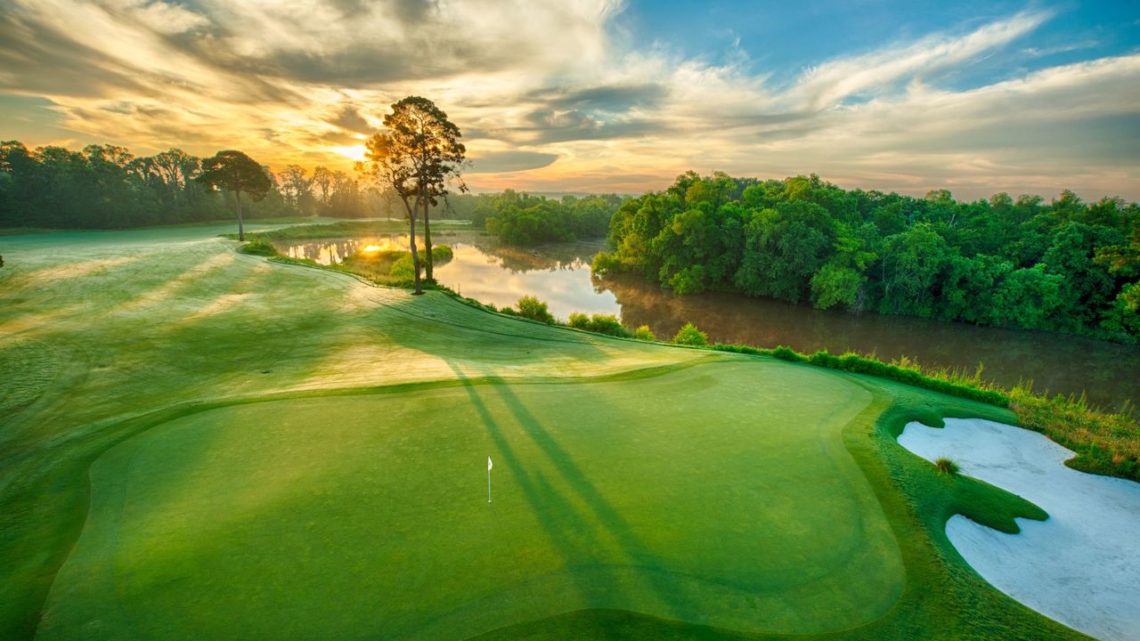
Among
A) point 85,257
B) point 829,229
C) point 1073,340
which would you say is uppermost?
point 829,229

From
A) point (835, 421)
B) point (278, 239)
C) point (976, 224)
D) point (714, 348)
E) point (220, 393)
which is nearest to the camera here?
point (835, 421)

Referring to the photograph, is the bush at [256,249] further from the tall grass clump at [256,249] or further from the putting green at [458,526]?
the putting green at [458,526]

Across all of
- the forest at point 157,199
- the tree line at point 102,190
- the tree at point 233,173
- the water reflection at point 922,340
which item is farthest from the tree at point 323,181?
the water reflection at point 922,340

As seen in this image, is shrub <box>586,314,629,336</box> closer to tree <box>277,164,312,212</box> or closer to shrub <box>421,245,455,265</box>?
shrub <box>421,245,455,265</box>

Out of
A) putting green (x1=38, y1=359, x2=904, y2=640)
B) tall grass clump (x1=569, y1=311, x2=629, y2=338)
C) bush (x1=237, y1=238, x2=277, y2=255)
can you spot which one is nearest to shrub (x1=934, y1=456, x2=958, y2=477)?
putting green (x1=38, y1=359, x2=904, y2=640)

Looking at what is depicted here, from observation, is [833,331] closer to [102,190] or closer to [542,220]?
[542,220]

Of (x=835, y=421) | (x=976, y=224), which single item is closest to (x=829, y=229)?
(x=976, y=224)

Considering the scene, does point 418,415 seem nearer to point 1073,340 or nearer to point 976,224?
point 1073,340

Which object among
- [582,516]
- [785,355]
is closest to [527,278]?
[785,355]
